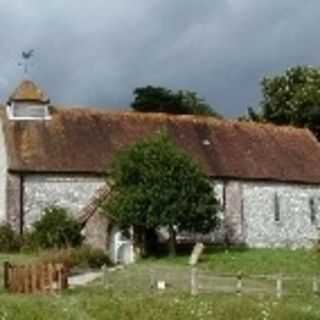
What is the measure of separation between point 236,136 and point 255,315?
130 feet

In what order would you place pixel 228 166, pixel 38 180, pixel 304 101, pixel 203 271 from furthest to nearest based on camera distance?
pixel 304 101
pixel 228 166
pixel 38 180
pixel 203 271

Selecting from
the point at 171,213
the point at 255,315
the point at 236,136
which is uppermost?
the point at 236,136

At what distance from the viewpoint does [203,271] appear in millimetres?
49719

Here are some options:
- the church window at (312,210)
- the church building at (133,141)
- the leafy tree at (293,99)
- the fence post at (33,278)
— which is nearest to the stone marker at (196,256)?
the church building at (133,141)

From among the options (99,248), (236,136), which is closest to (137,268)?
(99,248)

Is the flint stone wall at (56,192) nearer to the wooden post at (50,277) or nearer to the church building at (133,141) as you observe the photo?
the church building at (133,141)

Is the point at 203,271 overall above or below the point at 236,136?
below

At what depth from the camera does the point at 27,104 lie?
64.7 meters

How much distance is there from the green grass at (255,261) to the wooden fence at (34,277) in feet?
38.1

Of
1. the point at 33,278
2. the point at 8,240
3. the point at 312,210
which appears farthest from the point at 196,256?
the point at 312,210

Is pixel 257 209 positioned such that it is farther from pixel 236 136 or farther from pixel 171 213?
pixel 171 213

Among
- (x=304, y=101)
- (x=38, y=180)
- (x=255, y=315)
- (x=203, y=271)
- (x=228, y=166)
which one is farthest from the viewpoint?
(x=304, y=101)

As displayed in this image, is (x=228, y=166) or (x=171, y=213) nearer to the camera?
(x=171, y=213)

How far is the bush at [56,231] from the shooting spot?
5756cm
